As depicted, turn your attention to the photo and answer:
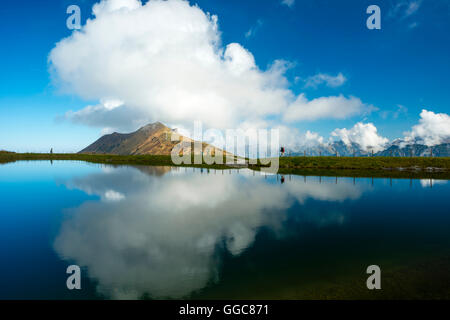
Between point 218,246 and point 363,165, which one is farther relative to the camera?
point 363,165

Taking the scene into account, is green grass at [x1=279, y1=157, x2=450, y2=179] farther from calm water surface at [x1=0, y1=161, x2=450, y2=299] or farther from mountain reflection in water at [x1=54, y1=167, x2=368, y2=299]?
calm water surface at [x1=0, y1=161, x2=450, y2=299]

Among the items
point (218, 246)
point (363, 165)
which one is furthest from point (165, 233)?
point (363, 165)

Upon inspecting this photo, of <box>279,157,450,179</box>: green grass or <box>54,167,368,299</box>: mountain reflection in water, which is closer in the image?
<box>54,167,368,299</box>: mountain reflection in water

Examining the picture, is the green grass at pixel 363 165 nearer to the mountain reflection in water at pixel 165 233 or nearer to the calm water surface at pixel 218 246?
the mountain reflection in water at pixel 165 233

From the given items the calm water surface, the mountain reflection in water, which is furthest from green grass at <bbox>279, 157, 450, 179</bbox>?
the calm water surface

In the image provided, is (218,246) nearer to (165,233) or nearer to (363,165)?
(165,233)

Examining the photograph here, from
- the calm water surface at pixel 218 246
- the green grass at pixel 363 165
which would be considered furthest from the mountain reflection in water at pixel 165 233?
the green grass at pixel 363 165

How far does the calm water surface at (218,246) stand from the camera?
38.6 feet

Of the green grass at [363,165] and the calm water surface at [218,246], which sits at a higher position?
the green grass at [363,165]

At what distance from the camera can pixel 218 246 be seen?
16.4 m

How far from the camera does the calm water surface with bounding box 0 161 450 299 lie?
463 inches

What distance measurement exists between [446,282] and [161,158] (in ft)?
378
